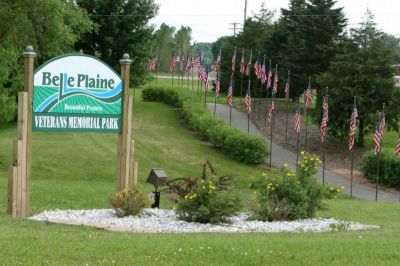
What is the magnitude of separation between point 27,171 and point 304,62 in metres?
40.1

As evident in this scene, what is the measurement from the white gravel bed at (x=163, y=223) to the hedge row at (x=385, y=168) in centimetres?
2237

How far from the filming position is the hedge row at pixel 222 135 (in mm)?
34812

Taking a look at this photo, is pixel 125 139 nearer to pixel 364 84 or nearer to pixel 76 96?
pixel 76 96

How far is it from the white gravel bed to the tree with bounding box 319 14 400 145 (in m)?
28.7

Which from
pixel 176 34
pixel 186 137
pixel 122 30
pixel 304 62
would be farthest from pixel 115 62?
pixel 176 34

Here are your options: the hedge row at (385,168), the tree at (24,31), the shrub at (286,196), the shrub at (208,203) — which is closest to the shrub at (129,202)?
the shrub at (208,203)

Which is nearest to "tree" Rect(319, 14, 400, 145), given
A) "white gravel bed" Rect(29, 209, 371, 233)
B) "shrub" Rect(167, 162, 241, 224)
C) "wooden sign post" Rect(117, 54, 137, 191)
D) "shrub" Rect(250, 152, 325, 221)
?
"shrub" Rect(250, 152, 325, 221)

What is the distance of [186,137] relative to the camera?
4175 cm

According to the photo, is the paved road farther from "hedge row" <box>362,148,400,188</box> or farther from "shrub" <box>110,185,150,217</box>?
"shrub" <box>110,185,150,217</box>

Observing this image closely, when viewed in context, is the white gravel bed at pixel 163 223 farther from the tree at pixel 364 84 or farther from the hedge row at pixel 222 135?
the tree at pixel 364 84

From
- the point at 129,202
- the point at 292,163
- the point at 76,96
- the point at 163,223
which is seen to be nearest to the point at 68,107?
the point at 76,96

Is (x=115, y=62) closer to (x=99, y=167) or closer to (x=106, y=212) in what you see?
(x=99, y=167)

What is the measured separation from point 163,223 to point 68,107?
Answer: 2796 mm

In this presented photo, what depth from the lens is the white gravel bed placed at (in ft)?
31.2
